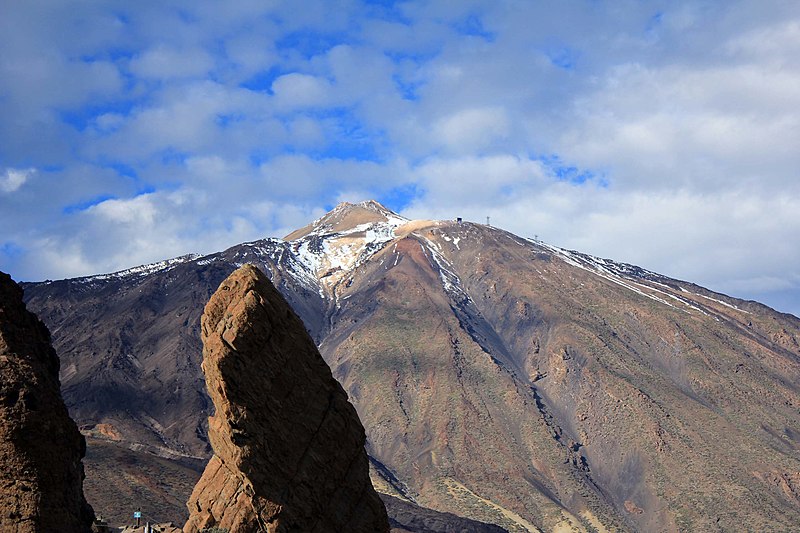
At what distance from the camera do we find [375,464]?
626 ft

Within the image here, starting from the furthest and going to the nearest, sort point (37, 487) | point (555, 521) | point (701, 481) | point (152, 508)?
point (701, 481) → point (555, 521) → point (152, 508) → point (37, 487)

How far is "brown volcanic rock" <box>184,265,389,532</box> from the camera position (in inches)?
1071

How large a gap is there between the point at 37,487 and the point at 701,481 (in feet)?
593

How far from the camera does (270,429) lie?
2764 cm

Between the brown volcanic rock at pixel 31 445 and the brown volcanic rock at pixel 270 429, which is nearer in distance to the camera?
the brown volcanic rock at pixel 31 445

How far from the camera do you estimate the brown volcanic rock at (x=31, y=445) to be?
24.5 meters

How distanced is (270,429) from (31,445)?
603cm

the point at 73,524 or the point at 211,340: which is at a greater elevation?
the point at 211,340

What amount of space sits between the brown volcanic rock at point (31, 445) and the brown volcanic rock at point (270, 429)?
13.0ft

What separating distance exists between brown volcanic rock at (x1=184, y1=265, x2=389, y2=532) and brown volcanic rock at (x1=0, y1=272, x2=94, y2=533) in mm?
3951

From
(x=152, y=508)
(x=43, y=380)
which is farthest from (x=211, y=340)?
(x=152, y=508)

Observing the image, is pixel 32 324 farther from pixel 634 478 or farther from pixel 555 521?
pixel 634 478

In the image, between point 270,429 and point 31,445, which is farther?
point 270,429

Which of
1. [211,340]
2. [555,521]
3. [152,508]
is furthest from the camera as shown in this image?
[555,521]
